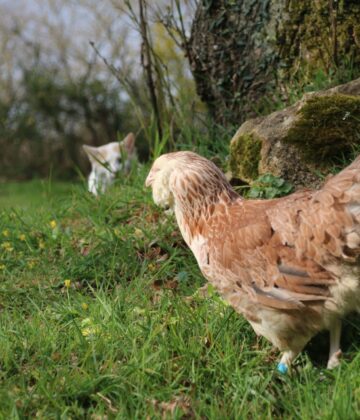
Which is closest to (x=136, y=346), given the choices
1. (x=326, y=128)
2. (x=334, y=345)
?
(x=334, y=345)

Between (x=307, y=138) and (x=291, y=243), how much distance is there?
5.19 ft

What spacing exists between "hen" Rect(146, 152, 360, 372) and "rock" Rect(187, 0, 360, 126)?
2.20 m

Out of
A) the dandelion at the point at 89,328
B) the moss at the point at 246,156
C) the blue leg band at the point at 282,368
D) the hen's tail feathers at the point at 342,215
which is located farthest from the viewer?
the moss at the point at 246,156

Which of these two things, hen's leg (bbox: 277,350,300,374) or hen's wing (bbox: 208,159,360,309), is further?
hen's leg (bbox: 277,350,300,374)

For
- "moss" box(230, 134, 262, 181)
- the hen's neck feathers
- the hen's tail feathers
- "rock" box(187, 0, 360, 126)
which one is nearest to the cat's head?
"rock" box(187, 0, 360, 126)

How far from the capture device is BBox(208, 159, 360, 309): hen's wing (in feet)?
8.38

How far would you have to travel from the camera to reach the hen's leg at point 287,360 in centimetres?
282

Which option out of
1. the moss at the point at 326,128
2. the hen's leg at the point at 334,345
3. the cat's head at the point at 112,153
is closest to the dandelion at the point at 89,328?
the hen's leg at the point at 334,345

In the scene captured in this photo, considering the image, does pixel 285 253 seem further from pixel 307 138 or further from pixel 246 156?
pixel 246 156

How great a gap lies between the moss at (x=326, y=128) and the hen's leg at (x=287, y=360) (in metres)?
1.74

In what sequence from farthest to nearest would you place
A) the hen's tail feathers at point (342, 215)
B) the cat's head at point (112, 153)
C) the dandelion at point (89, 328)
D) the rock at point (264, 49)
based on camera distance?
1. the cat's head at point (112, 153)
2. the rock at point (264, 49)
3. the dandelion at point (89, 328)
4. the hen's tail feathers at point (342, 215)

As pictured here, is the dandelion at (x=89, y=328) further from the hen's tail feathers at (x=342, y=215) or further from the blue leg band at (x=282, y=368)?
the hen's tail feathers at (x=342, y=215)

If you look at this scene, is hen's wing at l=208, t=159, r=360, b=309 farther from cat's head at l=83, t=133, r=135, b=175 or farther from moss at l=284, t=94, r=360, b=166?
cat's head at l=83, t=133, r=135, b=175

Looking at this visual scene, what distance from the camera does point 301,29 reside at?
4.95 metres
